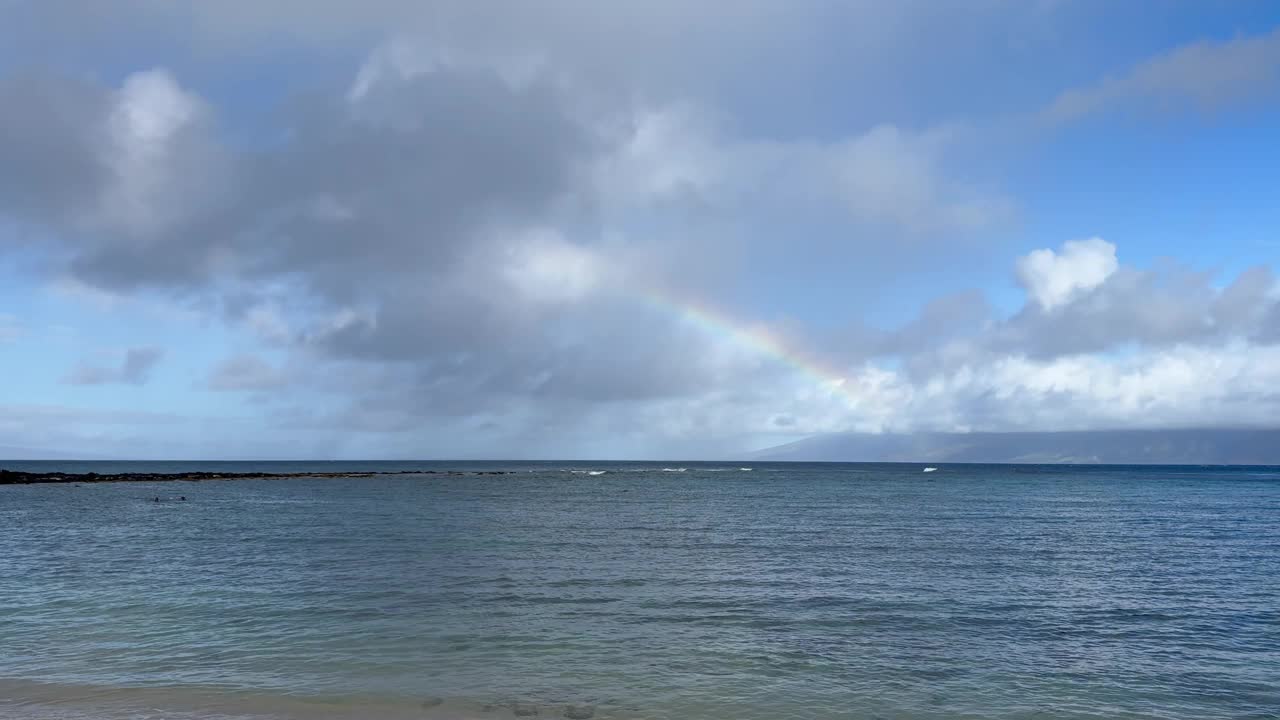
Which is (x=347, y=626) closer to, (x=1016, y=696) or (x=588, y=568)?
(x=588, y=568)

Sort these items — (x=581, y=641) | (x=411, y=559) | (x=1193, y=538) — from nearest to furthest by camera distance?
(x=581, y=641), (x=411, y=559), (x=1193, y=538)

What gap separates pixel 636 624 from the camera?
25672 millimetres

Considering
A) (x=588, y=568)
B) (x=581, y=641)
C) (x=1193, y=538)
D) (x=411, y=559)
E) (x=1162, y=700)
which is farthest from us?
(x=1193, y=538)

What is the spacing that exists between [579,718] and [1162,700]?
13.9 m

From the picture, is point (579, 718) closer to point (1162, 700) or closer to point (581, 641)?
point (581, 641)

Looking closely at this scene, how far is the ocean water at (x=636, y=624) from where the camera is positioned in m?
18.5

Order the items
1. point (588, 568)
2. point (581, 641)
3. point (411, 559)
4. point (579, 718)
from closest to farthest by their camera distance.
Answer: point (579, 718)
point (581, 641)
point (588, 568)
point (411, 559)

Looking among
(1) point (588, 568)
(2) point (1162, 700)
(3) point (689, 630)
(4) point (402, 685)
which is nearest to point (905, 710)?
(2) point (1162, 700)

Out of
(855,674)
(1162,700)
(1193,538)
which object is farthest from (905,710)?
(1193,538)

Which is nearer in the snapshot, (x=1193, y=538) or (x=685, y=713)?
(x=685, y=713)

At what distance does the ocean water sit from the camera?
18.5m

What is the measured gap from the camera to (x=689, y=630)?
24859 millimetres

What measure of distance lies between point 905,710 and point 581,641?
9.46 meters

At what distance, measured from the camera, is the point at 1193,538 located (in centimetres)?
5384
